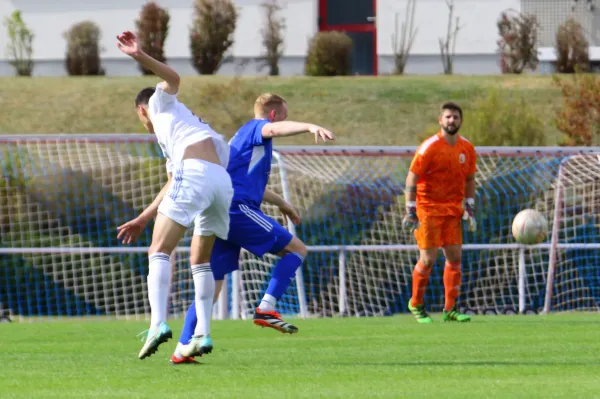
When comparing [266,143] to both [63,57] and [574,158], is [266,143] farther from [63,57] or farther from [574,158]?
[63,57]

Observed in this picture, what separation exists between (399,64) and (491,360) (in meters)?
26.7

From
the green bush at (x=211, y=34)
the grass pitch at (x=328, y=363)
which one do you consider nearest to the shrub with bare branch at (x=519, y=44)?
the green bush at (x=211, y=34)

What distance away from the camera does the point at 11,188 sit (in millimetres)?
16047

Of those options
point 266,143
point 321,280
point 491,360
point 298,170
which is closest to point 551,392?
point 491,360

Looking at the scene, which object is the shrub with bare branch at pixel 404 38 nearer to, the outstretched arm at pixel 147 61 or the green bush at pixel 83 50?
the green bush at pixel 83 50

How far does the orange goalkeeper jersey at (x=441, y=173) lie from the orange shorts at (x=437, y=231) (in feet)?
0.19

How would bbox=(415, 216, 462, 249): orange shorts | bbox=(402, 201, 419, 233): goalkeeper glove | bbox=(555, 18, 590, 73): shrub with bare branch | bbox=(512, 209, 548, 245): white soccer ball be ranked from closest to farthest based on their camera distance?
bbox=(402, 201, 419, 233): goalkeeper glove < bbox=(415, 216, 462, 249): orange shorts < bbox=(512, 209, 548, 245): white soccer ball < bbox=(555, 18, 590, 73): shrub with bare branch

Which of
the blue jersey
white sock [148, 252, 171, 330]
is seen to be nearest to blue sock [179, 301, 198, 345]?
white sock [148, 252, 171, 330]

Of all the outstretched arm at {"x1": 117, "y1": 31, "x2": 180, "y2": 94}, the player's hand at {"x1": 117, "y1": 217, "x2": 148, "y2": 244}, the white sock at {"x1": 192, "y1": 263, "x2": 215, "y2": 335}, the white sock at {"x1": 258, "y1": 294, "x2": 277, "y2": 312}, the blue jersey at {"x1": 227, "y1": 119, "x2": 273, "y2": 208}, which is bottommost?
the white sock at {"x1": 258, "y1": 294, "x2": 277, "y2": 312}

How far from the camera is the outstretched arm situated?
7.00 meters

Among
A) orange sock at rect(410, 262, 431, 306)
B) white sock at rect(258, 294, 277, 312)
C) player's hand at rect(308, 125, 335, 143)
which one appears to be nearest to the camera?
player's hand at rect(308, 125, 335, 143)

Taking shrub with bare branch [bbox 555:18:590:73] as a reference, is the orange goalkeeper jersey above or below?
below

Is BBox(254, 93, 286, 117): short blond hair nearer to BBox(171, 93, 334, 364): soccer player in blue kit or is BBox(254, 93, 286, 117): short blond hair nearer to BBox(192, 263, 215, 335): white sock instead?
BBox(171, 93, 334, 364): soccer player in blue kit

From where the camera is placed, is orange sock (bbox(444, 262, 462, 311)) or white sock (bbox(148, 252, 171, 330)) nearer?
white sock (bbox(148, 252, 171, 330))
